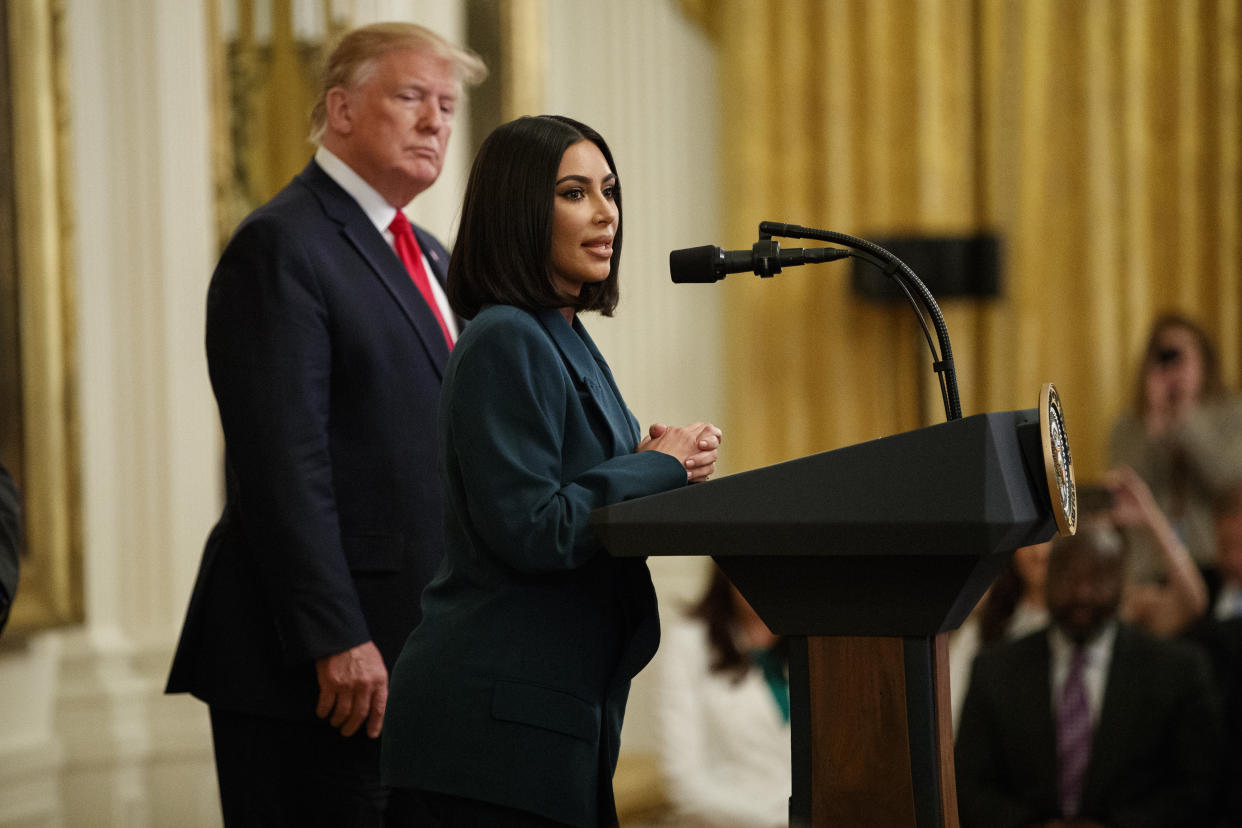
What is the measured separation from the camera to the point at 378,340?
7.25 ft

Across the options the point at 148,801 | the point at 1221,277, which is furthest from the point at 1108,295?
the point at 148,801

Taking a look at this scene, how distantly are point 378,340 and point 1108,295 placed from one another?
543 centimetres

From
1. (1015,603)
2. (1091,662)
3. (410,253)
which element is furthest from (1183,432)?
(410,253)

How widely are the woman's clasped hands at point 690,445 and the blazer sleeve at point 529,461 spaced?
3 cm

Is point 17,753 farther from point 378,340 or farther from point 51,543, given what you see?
point 378,340

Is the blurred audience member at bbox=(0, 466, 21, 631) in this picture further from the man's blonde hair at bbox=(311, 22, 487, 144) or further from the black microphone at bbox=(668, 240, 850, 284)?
the black microphone at bbox=(668, 240, 850, 284)

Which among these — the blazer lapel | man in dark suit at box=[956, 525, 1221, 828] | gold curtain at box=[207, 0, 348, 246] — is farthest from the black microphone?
gold curtain at box=[207, 0, 348, 246]

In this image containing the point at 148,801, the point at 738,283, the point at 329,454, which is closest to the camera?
the point at 329,454

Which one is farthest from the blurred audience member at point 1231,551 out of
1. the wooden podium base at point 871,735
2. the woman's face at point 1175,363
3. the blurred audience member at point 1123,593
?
the wooden podium base at point 871,735

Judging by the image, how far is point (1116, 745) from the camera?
11.3 ft

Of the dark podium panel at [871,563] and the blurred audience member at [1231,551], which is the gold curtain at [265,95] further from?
the blurred audience member at [1231,551]

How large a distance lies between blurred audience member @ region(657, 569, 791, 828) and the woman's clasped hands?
8.16ft

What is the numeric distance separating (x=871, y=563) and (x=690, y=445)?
0.28m

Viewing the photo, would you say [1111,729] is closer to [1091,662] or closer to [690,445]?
[1091,662]
